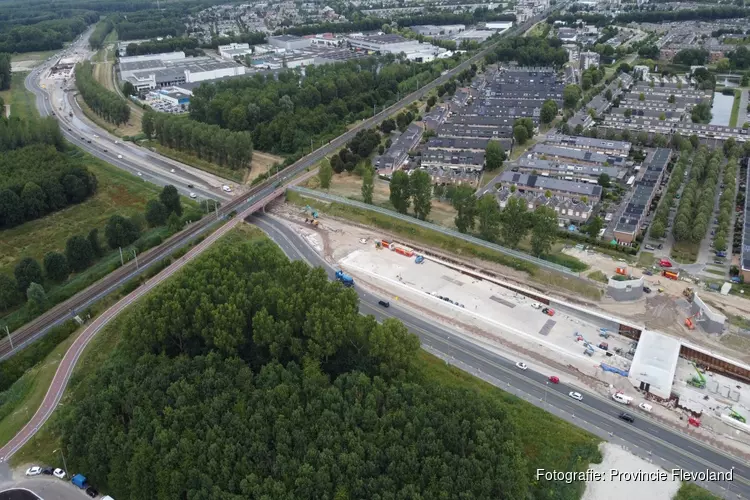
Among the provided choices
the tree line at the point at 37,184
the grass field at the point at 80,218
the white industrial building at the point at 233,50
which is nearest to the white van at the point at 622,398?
the grass field at the point at 80,218

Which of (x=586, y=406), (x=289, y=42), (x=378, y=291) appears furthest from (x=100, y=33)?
(x=586, y=406)

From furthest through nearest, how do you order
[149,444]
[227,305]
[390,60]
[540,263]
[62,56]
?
[62,56] → [390,60] → [540,263] → [227,305] → [149,444]

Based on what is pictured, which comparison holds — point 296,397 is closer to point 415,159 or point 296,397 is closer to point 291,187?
point 291,187

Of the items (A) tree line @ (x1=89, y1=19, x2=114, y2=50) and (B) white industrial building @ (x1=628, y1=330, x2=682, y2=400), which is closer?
(B) white industrial building @ (x1=628, y1=330, x2=682, y2=400)

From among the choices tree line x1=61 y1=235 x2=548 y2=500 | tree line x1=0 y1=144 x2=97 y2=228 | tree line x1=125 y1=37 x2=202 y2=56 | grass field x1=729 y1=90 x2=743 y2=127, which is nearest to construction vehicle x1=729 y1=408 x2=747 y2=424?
tree line x1=61 y1=235 x2=548 y2=500

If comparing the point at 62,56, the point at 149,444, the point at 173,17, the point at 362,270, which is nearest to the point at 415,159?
the point at 362,270

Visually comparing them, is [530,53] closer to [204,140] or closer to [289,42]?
[289,42]

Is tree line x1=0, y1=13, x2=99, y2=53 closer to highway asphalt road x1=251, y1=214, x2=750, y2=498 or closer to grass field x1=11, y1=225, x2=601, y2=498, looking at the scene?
grass field x1=11, y1=225, x2=601, y2=498
